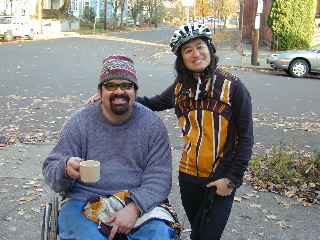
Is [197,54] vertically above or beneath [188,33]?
beneath

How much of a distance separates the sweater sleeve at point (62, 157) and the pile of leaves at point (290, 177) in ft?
9.74

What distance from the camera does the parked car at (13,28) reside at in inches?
1139

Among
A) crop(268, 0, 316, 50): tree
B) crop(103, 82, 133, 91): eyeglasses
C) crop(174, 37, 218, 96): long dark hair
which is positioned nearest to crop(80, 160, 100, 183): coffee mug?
crop(103, 82, 133, 91): eyeglasses

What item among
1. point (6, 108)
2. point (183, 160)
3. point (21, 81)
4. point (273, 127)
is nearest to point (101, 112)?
point (183, 160)

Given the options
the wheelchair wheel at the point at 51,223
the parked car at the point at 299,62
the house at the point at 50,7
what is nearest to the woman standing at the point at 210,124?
the wheelchair wheel at the point at 51,223

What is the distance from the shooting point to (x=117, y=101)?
9.25 ft

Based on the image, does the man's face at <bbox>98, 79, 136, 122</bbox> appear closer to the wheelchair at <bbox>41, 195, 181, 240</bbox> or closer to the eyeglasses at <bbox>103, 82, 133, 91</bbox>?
the eyeglasses at <bbox>103, 82, 133, 91</bbox>

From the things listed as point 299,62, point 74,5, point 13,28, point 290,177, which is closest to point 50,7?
point 74,5

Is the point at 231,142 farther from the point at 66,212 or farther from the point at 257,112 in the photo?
the point at 257,112

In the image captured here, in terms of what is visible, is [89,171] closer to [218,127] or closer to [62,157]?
[62,157]

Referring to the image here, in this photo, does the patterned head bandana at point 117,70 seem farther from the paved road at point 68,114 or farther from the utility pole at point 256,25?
the utility pole at point 256,25

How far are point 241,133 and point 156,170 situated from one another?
1.86 ft

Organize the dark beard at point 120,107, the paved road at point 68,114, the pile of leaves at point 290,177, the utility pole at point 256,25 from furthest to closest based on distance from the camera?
the utility pole at point 256,25, the pile of leaves at point 290,177, the paved road at point 68,114, the dark beard at point 120,107

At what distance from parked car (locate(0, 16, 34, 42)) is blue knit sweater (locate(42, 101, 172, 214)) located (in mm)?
28045
